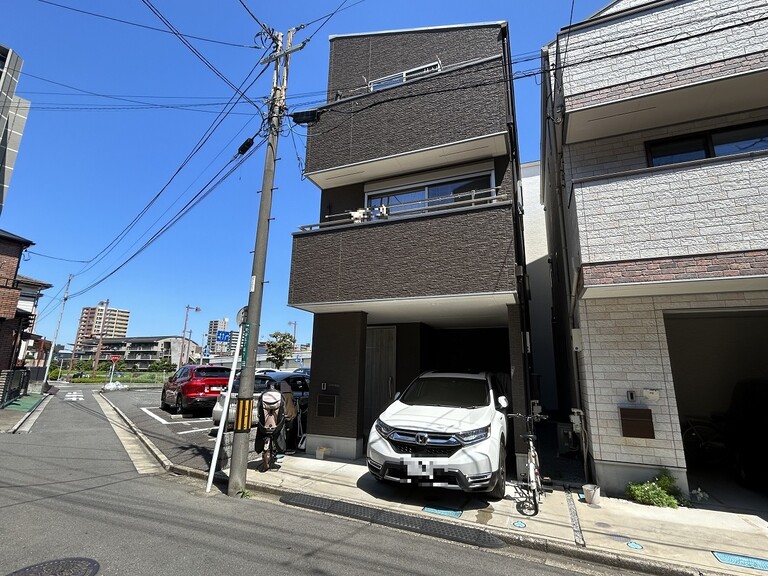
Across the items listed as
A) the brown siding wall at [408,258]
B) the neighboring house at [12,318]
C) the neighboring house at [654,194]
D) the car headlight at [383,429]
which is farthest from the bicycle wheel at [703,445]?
the neighboring house at [12,318]

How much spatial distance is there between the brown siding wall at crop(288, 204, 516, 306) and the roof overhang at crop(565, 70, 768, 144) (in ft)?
6.68

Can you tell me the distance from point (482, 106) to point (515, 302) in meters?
3.84

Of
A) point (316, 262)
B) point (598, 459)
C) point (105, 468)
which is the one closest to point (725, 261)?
point (598, 459)

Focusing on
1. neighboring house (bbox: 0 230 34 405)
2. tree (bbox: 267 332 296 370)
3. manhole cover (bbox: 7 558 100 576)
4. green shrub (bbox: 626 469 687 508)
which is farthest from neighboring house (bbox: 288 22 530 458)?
tree (bbox: 267 332 296 370)

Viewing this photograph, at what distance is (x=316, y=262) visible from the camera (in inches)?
300

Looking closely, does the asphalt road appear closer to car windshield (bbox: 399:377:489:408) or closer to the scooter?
the scooter

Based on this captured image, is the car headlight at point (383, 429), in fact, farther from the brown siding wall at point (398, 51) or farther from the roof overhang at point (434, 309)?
the brown siding wall at point (398, 51)

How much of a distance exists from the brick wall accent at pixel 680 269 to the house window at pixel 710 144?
78.4 inches

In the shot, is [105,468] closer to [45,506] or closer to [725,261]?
[45,506]

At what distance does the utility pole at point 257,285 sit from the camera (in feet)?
18.3

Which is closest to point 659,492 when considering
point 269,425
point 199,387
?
point 269,425

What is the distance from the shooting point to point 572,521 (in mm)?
4527

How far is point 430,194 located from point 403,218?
165 centimetres

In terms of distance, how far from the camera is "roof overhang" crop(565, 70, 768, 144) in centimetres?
534
